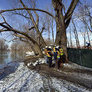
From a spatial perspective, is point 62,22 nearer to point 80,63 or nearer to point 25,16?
point 80,63

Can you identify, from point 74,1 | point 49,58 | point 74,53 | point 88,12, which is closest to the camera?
point 49,58

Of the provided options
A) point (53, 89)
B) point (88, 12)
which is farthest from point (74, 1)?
point (88, 12)

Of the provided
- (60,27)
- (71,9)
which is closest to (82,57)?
(60,27)

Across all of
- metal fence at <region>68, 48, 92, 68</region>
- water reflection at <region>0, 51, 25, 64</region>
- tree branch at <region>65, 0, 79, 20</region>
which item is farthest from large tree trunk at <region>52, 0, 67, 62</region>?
water reflection at <region>0, 51, 25, 64</region>

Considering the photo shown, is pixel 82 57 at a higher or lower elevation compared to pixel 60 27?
lower

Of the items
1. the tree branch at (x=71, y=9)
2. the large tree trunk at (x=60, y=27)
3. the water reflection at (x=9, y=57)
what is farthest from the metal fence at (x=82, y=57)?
the water reflection at (x=9, y=57)

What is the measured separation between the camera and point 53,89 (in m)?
3.44

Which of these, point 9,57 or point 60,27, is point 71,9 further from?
point 9,57

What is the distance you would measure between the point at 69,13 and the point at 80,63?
5.20 metres

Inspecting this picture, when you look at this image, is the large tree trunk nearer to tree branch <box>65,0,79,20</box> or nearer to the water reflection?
tree branch <box>65,0,79,20</box>

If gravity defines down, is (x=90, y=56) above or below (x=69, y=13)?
below

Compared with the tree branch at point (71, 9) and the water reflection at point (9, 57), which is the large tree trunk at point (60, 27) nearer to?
the tree branch at point (71, 9)

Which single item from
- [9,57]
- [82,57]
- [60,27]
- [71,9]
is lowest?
[9,57]

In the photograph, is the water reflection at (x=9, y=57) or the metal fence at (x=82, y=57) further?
the water reflection at (x=9, y=57)
